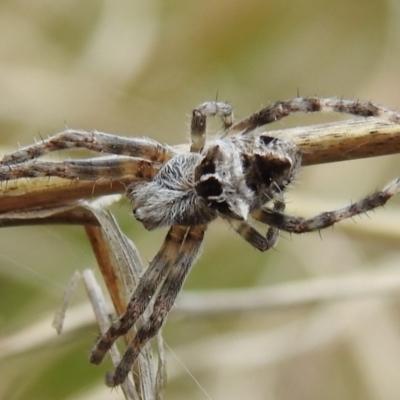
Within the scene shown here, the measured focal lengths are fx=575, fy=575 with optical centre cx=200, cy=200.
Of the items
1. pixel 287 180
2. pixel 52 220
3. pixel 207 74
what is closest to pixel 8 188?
pixel 52 220

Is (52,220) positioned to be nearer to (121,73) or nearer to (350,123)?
(350,123)

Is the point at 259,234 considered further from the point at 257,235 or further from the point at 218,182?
the point at 218,182

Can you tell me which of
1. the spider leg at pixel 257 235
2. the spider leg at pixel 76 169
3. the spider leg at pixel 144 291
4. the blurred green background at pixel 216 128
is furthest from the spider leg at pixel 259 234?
the blurred green background at pixel 216 128

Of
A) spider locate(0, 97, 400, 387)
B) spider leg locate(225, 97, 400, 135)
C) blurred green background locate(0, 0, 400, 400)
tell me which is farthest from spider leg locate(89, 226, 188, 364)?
blurred green background locate(0, 0, 400, 400)

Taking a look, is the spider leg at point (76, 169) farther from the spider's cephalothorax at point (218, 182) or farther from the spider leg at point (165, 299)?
the spider leg at point (165, 299)

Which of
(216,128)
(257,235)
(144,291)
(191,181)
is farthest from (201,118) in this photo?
(216,128)

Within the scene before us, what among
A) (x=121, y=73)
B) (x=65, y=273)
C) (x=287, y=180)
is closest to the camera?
(x=287, y=180)
